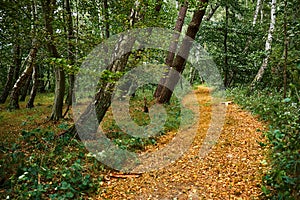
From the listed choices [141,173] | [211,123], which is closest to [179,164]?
[141,173]

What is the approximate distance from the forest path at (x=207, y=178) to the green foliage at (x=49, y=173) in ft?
1.42

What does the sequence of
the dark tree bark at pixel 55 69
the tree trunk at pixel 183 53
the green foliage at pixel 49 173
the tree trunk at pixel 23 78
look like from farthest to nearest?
the tree trunk at pixel 183 53
the tree trunk at pixel 23 78
the dark tree bark at pixel 55 69
the green foliage at pixel 49 173

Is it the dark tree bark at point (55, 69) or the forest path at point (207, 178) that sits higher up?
the dark tree bark at point (55, 69)

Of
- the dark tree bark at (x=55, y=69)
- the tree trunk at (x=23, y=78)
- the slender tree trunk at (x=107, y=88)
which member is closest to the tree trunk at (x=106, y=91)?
the slender tree trunk at (x=107, y=88)

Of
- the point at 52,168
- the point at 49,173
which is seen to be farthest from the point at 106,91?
the point at 49,173

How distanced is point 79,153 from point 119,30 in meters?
2.97

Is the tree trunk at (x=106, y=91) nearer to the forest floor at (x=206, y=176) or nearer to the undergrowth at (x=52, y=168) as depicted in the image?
the undergrowth at (x=52, y=168)

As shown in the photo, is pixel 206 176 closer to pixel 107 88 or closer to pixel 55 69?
pixel 107 88

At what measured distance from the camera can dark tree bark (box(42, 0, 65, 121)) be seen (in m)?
5.98

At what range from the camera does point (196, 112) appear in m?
9.37

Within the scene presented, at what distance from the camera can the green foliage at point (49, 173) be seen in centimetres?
396

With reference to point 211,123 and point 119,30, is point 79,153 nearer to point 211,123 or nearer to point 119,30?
point 119,30

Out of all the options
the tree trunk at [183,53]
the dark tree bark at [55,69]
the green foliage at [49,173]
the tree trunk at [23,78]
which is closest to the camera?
the green foliage at [49,173]

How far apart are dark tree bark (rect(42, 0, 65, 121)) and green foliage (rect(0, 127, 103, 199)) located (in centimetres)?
233
